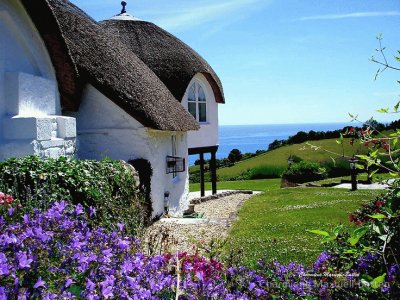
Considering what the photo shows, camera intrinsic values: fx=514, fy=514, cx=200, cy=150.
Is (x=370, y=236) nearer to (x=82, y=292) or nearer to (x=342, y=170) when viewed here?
(x=82, y=292)

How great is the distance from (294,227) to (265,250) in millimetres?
2971

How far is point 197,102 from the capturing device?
796 inches

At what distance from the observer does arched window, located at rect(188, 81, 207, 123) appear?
782 inches

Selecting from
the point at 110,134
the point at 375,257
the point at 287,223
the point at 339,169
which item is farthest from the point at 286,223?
the point at 339,169

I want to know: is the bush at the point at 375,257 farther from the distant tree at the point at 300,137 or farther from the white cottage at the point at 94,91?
the distant tree at the point at 300,137

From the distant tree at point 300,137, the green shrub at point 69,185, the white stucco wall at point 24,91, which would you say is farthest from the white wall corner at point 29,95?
the distant tree at point 300,137

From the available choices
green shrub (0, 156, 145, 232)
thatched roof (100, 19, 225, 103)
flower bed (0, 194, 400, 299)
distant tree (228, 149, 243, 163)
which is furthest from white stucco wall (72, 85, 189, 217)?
distant tree (228, 149, 243, 163)

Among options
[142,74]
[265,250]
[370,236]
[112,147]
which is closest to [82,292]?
[370,236]

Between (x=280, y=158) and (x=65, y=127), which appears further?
(x=280, y=158)

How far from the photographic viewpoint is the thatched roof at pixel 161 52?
59.3 ft

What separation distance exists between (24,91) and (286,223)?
20.8 ft

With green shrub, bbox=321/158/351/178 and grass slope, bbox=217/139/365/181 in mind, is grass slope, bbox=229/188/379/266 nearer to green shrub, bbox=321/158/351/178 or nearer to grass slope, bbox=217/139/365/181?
green shrub, bbox=321/158/351/178

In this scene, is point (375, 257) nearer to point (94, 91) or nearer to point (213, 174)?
point (94, 91)

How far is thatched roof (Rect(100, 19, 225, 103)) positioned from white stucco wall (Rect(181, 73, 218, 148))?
1380 millimetres
